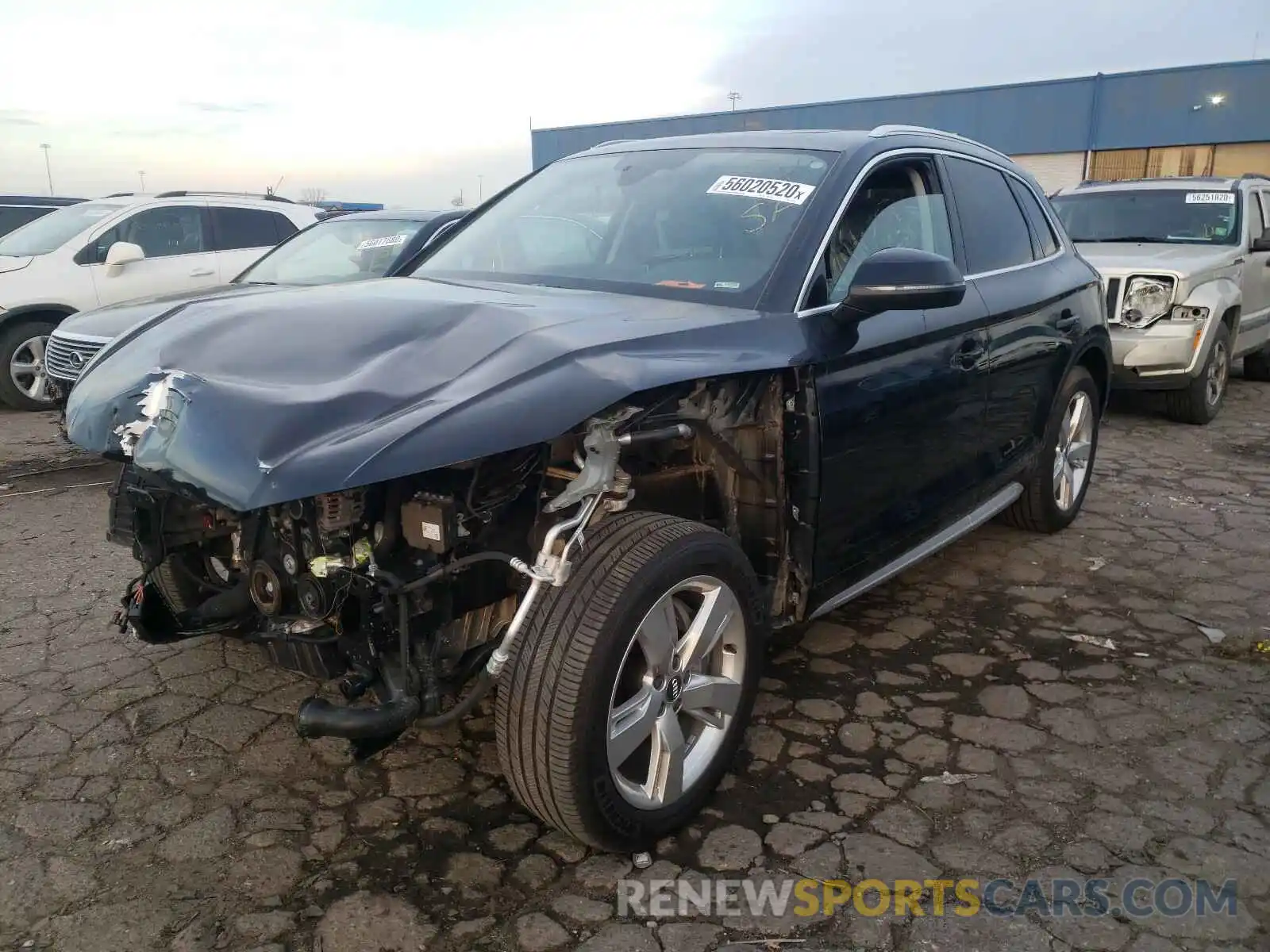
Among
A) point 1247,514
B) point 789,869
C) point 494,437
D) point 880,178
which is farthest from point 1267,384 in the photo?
point 494,437

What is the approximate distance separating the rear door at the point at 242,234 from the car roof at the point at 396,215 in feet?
5.18

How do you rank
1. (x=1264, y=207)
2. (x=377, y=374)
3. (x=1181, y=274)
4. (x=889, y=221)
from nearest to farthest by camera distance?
(x=377, y=374)
(x=889, y=221)
(x=1181, y=274)
(x=1264, y=207)

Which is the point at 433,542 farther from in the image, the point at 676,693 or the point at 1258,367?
the point at 1258,367

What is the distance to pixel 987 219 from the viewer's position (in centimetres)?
405

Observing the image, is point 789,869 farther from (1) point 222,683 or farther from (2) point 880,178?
(2) point 880,178

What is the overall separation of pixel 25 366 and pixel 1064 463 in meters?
8.17

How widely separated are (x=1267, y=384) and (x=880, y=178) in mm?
8782

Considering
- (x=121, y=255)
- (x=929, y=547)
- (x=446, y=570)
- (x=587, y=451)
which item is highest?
(x=121, y=255)

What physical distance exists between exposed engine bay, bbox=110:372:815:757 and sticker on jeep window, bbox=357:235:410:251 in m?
4.67

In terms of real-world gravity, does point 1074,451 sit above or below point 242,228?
below

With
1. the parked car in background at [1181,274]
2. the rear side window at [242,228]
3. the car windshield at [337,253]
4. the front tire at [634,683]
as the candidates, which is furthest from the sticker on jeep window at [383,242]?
the parked car in background at [1181,274]

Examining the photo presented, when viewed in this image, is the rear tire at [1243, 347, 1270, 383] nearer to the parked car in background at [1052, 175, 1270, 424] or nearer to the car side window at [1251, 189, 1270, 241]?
the parked car in background at [1052, 175, 1270, 424]

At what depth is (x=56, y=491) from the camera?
577 cm

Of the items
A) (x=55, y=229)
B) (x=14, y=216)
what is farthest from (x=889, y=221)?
(x=14, y=216)
